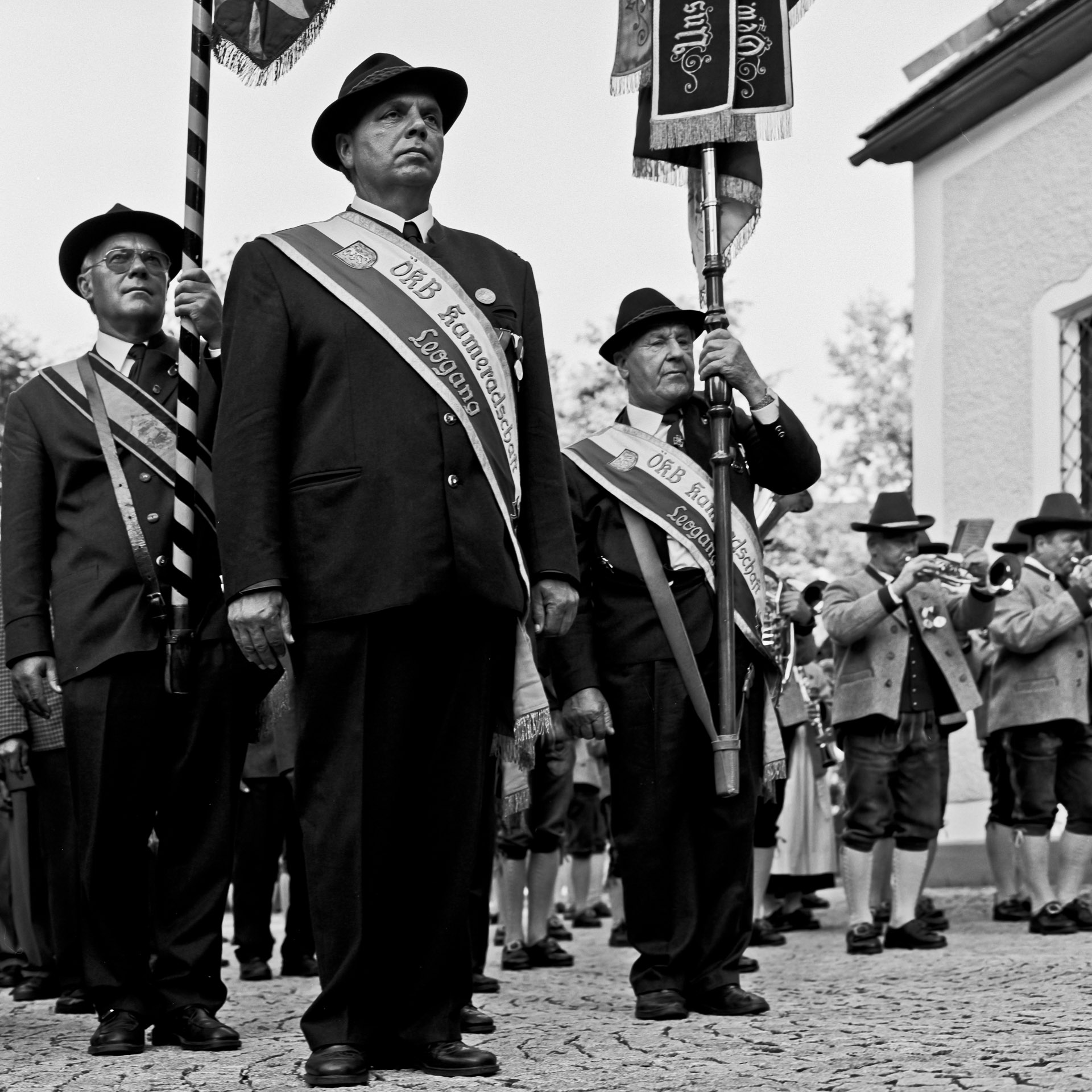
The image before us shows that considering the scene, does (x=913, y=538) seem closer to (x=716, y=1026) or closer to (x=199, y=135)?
(x=716, y=1026)

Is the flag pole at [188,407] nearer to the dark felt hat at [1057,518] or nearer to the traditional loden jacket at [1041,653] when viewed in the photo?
the traditional loden jacket at [1041,653]

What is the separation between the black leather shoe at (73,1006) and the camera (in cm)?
644

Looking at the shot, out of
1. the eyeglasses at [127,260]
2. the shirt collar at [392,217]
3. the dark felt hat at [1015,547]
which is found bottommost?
the dark felt hat at [1015,547]

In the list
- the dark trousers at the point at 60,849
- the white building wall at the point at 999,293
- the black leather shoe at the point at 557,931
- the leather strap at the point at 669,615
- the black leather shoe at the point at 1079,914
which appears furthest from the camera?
the white building wall at the point at 999,293

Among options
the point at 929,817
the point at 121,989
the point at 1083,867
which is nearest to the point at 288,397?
the point at 121,989

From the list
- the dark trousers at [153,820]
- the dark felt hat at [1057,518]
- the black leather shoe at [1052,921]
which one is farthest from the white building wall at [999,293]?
the dark trousers at [153,820]

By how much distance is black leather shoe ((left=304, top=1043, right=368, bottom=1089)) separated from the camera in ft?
14.3

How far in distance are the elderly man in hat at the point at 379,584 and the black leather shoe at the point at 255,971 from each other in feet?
11.0

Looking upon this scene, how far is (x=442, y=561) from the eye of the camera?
4551 mm

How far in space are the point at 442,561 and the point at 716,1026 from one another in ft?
6.10

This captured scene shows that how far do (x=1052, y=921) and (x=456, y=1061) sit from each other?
17.5ft

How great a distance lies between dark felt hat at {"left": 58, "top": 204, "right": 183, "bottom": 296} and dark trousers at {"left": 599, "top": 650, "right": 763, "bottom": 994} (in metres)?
1.93

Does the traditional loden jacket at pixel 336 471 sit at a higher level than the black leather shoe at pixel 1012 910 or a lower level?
higher

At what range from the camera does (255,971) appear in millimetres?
7902
